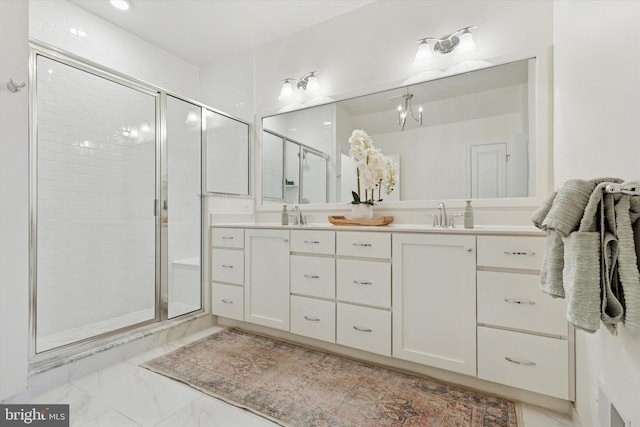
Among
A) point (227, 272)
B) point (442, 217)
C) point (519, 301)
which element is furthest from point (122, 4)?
point (519, 301)

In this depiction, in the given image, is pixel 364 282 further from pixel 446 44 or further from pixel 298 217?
pixel 446 44

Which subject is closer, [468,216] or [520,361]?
[520,361]

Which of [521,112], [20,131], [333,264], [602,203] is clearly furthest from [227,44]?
[602,203]

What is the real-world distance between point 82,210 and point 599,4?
3016 millimetres

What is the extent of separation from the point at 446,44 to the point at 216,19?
6.32 feet

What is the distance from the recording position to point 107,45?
2.64m

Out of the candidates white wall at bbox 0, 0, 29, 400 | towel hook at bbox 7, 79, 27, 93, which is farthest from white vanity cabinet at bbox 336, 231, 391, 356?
towel hook at bbox 7, 79, 27, 93

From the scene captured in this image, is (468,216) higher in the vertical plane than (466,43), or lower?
lower

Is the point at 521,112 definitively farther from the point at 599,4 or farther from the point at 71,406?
the point at 71,406

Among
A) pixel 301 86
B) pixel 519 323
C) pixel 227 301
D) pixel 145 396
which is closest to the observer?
pixel 519 323

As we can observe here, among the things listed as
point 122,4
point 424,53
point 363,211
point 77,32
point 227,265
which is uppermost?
point 122,4

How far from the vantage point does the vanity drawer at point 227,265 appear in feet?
8.09

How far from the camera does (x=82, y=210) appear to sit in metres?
2.25

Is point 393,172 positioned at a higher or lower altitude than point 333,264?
higher
